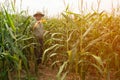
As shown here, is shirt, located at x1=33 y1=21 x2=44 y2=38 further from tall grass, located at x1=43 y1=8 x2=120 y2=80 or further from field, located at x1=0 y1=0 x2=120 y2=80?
tall grass, located at x1=43 y1=8 x2=120 y2=80

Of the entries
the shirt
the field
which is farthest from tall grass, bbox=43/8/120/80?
the shirt

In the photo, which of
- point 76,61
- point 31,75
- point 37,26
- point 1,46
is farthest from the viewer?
point 37,26

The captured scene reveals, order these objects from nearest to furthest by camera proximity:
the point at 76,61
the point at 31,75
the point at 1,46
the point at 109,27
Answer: the point at 76,61 < the point at 1,46 < the point at 109,27 < the point at 31,75

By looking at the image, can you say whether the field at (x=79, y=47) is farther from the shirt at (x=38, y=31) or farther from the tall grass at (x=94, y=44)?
the shirt at (x=38, y=31)

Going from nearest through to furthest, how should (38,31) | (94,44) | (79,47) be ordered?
(79,47), (94,44), (38,31)

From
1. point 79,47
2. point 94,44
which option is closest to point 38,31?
point 94,44

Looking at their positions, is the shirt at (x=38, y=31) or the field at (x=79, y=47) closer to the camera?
the field at (x=79, y=47)

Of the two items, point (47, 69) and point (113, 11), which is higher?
point (113, 11)

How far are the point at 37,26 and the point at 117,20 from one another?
53.7 inches

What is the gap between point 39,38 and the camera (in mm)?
4730

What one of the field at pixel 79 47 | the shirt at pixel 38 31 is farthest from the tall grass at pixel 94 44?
the shirt at pixel 38 31

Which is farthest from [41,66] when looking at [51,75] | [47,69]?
[51,75]

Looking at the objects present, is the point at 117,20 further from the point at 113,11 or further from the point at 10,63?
the point at 10,63

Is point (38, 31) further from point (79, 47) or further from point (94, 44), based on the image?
point (79, 47)
